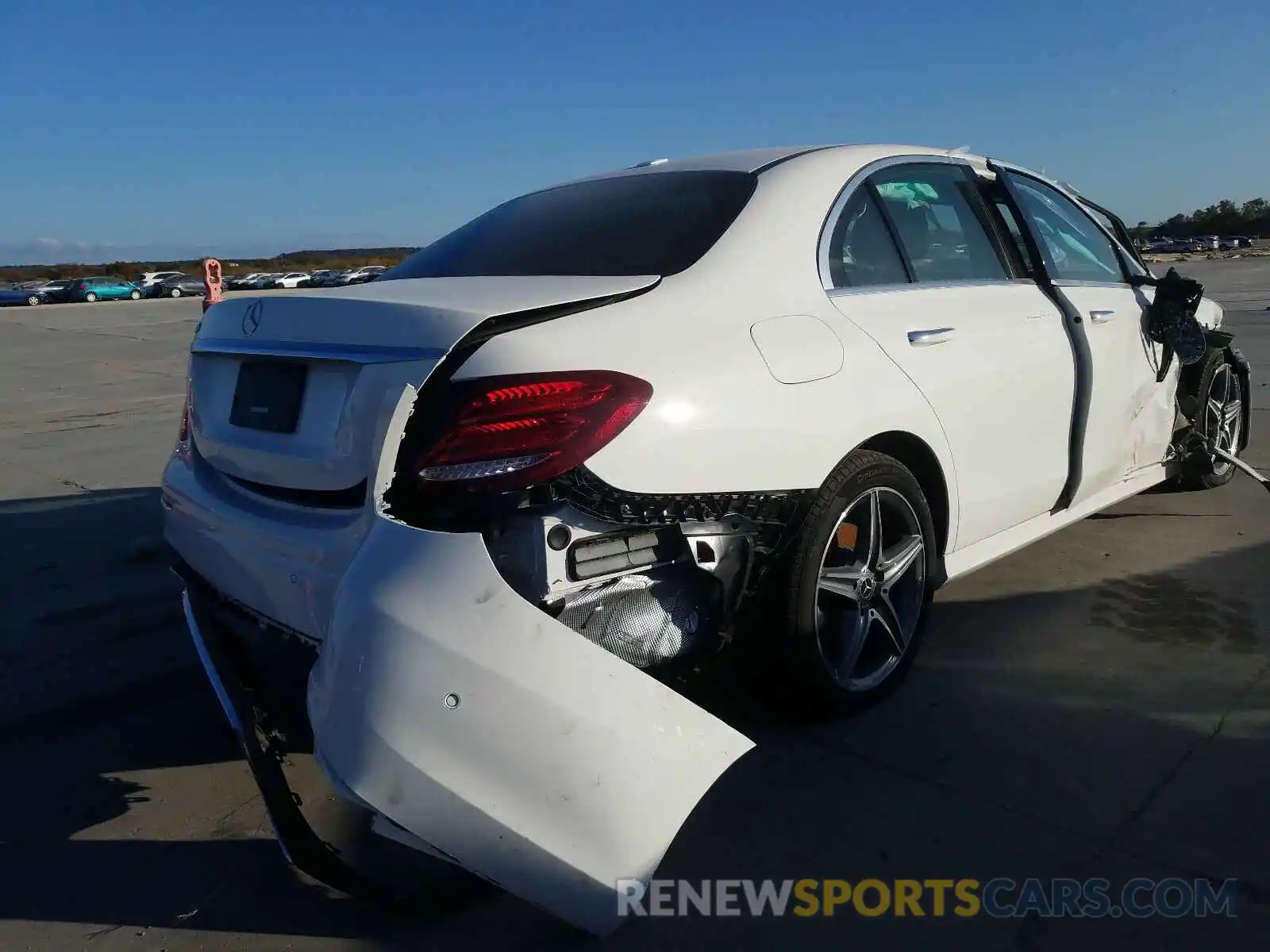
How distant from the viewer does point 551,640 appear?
5.86ft

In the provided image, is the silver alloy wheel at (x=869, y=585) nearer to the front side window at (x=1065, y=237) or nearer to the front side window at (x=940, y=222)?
the front side window at (x=940, y=222)

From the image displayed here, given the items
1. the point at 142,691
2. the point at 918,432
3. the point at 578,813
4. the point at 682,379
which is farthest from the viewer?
the point at 142,691

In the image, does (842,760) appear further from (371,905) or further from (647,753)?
(371,905)

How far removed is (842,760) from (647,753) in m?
0.98

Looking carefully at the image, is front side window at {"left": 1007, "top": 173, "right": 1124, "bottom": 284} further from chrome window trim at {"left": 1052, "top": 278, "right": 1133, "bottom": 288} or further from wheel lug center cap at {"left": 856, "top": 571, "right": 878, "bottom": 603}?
wheel lug center cap at {"left": 856, "top": 571, "right": 878, "bottom": 603}

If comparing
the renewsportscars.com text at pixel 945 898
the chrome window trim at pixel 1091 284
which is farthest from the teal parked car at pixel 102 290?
the renewsportscars.com text at pixel 945 898

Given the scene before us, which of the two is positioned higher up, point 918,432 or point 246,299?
point 246,299

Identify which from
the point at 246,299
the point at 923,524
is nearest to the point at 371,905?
the point at 246,299

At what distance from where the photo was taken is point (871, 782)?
248 cm

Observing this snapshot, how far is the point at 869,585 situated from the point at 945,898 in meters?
0.88

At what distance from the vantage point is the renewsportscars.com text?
2.02 meters

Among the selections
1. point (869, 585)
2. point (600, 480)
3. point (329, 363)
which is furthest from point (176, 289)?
point (600, 480)

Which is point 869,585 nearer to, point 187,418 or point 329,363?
point 329,363

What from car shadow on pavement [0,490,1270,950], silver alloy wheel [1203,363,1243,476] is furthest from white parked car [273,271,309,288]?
car shadow on pavement [0,490,1270,950]
